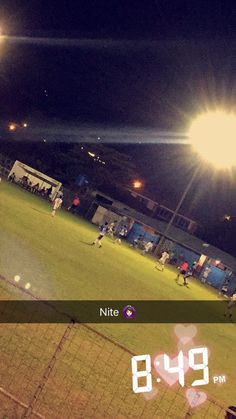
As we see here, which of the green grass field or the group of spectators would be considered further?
the group of spectators

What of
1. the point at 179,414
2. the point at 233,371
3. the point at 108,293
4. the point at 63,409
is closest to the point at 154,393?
the point at 179,414

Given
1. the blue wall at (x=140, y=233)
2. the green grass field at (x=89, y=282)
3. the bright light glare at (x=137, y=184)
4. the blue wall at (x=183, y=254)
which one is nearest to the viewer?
the green grass field at (x=89, y=282)

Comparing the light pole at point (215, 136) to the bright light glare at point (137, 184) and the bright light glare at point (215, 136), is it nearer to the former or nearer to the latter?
the bright light glare at point (215, 136)

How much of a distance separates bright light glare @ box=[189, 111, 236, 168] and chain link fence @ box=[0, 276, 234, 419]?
89.8 ft

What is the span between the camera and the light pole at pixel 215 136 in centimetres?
3369

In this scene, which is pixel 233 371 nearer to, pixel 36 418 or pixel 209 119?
pixel 36 418

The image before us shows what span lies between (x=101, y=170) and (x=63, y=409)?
6024 cm

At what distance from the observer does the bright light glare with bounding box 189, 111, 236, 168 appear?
3369cm

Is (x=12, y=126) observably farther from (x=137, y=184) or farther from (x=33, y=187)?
(x=33, y=187)

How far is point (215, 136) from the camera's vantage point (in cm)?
3462

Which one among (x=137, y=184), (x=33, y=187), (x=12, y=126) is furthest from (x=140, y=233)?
(x=12, y=126)

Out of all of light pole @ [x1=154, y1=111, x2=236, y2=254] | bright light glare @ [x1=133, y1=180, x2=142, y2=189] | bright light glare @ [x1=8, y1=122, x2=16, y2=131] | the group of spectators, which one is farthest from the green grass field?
bright light glare @ [x1=8, y1=122, x2=16, y2=131]

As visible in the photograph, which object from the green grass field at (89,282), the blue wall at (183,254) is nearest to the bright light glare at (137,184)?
the blue wall at (183,254)

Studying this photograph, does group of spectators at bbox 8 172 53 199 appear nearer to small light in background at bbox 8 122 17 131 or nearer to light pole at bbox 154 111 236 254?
light pole at bbox 154 111 236 254
